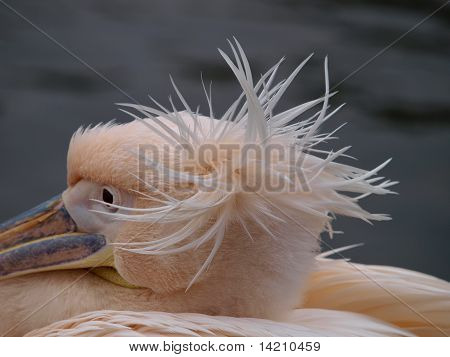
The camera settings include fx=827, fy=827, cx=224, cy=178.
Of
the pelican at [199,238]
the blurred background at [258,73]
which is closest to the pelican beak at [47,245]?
the pelican at [199,238]

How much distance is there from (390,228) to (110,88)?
1.60 m

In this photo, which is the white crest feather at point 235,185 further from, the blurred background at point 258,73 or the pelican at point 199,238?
the blurred background at point 258,73

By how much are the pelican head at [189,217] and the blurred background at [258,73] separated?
66.5 inches

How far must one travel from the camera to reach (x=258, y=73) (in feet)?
14.2

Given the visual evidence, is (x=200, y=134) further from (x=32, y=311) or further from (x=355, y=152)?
(x=355, y=152)

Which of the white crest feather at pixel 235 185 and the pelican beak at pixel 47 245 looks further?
the pelican beak at pixel 47 245

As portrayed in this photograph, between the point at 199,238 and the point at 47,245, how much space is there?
49cm

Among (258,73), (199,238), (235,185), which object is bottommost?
(199,238)

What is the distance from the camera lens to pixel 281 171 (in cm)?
189

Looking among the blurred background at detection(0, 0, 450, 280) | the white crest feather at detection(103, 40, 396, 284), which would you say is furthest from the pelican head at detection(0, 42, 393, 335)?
the blurred background at detection(0, 0, 450, 280)

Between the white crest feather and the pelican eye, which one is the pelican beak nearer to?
the pelican eye

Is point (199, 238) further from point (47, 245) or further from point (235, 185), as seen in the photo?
point (47, 245)

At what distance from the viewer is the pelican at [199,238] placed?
6.14 feet

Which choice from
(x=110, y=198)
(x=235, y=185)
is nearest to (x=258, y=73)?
(x=110, y=198)
